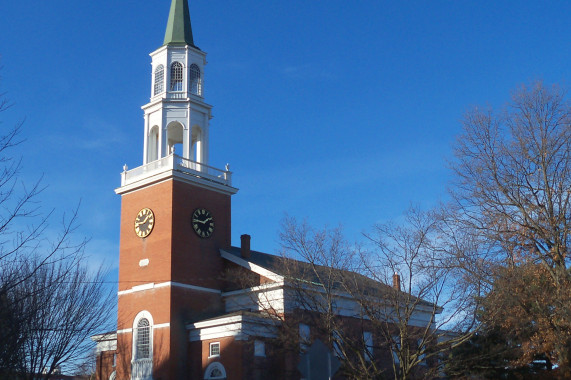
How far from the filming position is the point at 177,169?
3794cm

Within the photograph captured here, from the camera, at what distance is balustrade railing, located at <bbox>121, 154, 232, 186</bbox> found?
125 feet

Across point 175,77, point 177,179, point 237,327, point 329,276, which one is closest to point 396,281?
point 329,276

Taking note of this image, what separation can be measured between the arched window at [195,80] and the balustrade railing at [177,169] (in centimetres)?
494

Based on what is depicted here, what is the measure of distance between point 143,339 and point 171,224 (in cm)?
615

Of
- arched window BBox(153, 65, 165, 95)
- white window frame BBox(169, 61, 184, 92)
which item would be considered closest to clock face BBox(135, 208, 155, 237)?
arched window BBox(153, 65, 165, 95)

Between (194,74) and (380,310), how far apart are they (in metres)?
18.7

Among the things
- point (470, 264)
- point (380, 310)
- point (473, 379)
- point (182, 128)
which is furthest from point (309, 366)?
point (182, 128)

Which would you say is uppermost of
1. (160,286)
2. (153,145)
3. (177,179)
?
(153,145)

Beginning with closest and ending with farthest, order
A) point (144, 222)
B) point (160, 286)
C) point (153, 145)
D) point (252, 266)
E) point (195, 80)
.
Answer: point (160, 286)
point (252, 266)
point (144, 222)
point (153, 145)
point (195, 80)

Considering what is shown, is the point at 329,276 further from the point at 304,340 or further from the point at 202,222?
the point at 202,222

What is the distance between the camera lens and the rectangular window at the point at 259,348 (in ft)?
109

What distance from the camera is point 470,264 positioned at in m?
27.0

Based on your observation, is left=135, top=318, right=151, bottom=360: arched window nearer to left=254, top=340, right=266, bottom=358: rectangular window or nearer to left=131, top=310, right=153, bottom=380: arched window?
left=131, top=310, right=153, bottom=380: arched window

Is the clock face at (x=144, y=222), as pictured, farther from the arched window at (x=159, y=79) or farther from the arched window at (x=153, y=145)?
the arched window at (x=159, y=79)
